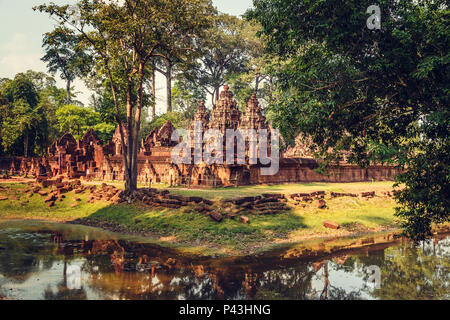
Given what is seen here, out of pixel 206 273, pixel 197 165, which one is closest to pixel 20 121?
pixel 197 165

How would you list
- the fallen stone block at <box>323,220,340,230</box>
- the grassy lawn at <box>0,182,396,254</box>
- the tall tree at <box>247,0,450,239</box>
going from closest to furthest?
the tall tree at <box>247,0,450,239</box> → the grassy lawn at <box>0,182,396,254</box> → the fallen stone block at <box>323,220,340,230</box>

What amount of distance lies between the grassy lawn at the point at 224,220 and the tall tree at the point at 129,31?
2979mm

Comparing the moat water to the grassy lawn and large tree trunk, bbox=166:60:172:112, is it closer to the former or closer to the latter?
the grassy lawn

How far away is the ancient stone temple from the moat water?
10.4m

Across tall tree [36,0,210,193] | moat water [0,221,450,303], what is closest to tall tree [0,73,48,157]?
tall tree [36,0,210,193]

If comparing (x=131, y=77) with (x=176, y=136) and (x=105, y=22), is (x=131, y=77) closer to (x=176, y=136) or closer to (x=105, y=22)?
(x=105, y=22)

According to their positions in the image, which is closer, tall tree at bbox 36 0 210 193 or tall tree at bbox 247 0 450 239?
tall tree at bbox 247 0 450 239

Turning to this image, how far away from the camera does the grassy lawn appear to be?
1504cm

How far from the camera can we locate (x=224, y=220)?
53.5 ft

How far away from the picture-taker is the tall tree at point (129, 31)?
62.8 ft

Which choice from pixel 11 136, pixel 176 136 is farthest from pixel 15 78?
pixel 176 136

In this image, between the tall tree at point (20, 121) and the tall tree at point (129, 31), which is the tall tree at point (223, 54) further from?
the tall tree at point (129, 31)
